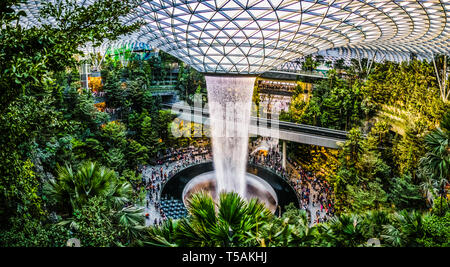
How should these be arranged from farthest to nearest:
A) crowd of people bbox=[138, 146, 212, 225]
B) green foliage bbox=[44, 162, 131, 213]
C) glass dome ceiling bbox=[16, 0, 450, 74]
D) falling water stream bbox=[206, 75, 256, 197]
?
crowd of people bbox=[138, 146, 212, 225] < falling water stream bbox=[206, 75, 256, 197] < glass dome ceiling bbox=[16, 0, 450, 74] < green foliage bbox=[44, 162, 131, 213]

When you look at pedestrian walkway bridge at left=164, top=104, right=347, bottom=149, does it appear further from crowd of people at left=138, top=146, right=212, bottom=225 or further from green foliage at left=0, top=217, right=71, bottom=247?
green foliage at left=0, top=217, right=71, bottom=247

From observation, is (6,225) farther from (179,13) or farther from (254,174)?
(254,174)

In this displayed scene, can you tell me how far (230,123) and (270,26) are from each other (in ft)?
38.0

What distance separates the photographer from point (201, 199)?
572 centimetres

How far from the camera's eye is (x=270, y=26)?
62.8 ft

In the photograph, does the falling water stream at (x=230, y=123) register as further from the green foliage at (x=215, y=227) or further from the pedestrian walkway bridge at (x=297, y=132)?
the green foliage at (x=215, y=227)

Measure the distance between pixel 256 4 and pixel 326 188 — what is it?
918 inches

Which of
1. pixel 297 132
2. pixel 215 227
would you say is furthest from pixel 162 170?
pixel 215 227

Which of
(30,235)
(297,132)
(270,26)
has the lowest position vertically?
(30,235)

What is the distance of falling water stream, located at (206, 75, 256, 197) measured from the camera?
85.1 ft

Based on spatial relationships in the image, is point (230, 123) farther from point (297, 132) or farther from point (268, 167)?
point (268, 167)

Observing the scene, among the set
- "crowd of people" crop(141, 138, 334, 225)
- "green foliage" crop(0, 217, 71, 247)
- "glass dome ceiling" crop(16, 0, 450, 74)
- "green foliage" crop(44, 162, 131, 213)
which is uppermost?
"glass dome ceiling" crop(16, 0, 450, 74)

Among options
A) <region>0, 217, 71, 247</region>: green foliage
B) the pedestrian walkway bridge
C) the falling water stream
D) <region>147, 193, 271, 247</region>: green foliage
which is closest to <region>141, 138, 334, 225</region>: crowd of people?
the pedestrian walkway bridge

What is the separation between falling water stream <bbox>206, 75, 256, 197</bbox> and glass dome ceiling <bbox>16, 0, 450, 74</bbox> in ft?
4.93
